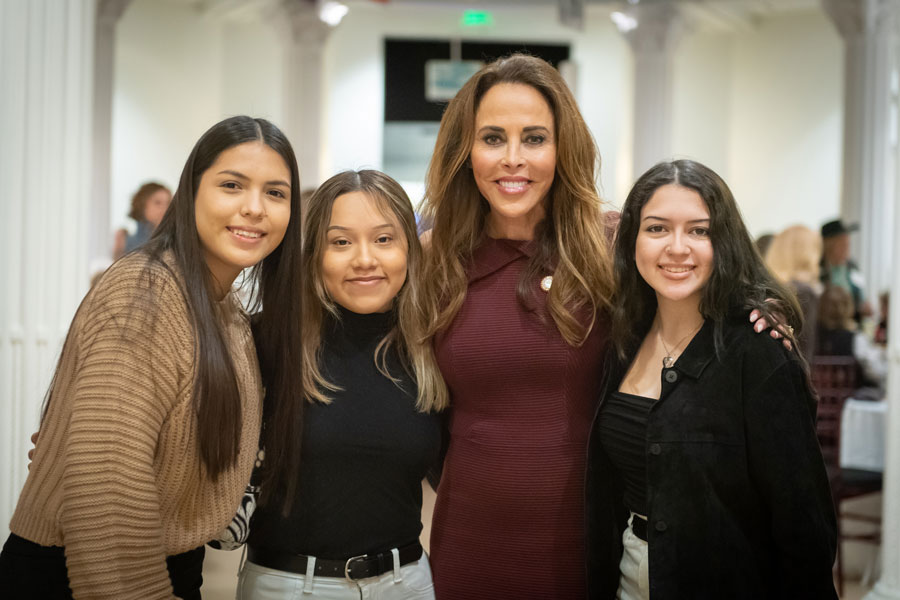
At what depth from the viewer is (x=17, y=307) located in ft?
9.93

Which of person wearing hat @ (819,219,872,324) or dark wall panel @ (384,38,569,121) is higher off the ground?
dark wall panel @ (384,38,569,121)

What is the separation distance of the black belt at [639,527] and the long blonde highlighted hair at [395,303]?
0.55m

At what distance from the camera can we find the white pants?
2.04 metres

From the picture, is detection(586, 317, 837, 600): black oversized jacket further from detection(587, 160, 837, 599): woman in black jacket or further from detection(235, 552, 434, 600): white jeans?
detection(235, 552, 434, 600): white jeans

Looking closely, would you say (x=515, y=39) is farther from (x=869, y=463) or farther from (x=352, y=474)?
(x=352, y=474)

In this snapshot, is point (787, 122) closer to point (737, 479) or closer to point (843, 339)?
point (843, 339)

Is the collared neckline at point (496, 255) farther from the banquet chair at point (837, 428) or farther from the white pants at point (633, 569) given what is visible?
the banquet chair at point (837, 428)

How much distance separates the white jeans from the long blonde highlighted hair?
0.40 m

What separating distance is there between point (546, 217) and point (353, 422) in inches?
33.3

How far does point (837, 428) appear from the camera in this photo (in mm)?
4688

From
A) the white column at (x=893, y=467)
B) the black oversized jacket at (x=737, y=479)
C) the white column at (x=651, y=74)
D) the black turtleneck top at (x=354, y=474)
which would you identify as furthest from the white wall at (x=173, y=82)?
the black oversized jacket at (x=737, y=479)

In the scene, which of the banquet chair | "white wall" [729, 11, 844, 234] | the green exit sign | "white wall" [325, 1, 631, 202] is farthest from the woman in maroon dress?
"white wall" [729, 11, 844, 234]

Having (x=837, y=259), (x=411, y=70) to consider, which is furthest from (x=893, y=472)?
(x=411, y=70)

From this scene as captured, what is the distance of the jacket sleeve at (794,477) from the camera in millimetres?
Result: 1839
